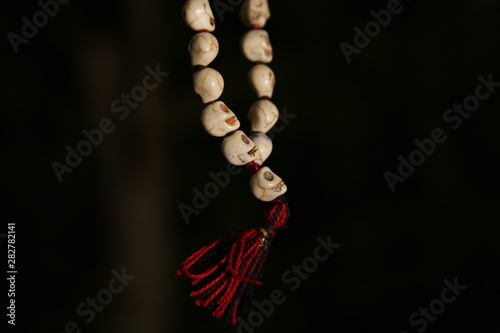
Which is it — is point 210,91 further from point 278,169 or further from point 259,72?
point 278,169

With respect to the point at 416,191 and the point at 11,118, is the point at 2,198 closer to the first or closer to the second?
the point at 11,118

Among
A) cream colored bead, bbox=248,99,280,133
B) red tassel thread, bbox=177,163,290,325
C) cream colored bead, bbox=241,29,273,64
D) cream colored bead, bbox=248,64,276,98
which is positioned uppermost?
cream colored bead, bbox=241,29,273,64

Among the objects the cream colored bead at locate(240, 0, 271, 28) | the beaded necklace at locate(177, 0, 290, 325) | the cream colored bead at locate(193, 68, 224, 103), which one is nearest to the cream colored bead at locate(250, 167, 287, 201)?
the beaded necklace at locate(177, 0, 290, 325)

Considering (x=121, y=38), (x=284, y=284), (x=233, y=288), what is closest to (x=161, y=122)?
(x=121, y=38)

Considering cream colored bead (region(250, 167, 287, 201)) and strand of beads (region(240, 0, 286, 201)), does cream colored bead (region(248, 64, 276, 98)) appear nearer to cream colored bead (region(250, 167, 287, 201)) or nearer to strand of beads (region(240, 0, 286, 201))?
strand of beads (region(240, 0, 286, 201))

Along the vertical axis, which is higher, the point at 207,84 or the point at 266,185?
the point at 207,84

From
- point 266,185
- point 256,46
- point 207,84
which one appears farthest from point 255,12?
point 266,185
